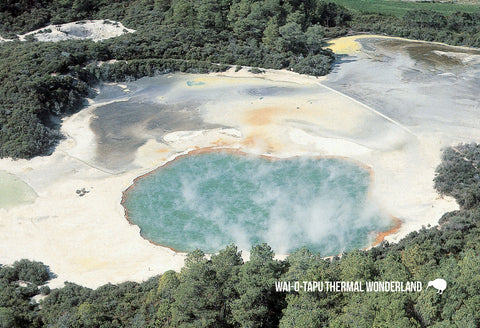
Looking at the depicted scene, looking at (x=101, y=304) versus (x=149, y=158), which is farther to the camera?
(x=149, y=158)

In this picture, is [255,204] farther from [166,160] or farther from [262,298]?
[262,298]

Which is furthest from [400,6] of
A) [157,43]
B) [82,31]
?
[82,31]

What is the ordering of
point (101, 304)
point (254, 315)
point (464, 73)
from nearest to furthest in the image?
point (254, 315) < point (101, 304) < point (464, 73)

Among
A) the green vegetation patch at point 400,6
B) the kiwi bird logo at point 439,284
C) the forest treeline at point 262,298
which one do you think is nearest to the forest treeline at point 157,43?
the green vegetation patch at point 400,6

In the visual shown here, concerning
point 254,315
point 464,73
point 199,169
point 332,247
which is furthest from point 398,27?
point 254,315

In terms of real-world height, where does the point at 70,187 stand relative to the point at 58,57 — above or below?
below

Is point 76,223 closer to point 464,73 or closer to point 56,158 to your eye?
point 56,158

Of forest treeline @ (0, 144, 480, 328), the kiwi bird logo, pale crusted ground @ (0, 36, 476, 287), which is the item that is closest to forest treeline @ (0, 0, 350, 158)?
pale crusted ground @ (0, 36, 476, 287)
